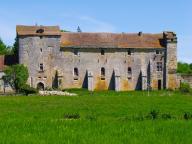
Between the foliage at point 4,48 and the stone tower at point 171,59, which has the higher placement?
the foliage at point 4,48

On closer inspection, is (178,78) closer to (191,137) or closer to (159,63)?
(159,63)

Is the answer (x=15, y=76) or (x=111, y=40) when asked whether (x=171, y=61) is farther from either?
(x=15, y=76)

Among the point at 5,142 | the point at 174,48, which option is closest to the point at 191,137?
the point at 5,142

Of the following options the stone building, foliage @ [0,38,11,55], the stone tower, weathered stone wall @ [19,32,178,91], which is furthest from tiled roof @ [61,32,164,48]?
foliage @ [0,38,11,55]

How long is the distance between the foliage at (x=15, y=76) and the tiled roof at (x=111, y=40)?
9.22m

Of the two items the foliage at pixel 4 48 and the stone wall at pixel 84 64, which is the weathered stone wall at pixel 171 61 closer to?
the stone wall at pixel 84 64

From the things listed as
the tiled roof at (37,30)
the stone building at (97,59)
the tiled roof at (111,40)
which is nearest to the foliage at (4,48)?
the tiled roof at (37,30)

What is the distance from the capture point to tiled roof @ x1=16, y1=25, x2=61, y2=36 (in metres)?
84.2

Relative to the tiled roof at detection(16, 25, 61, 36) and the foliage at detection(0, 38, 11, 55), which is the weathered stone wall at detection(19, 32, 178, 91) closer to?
the tiled roof at detection(16, 25, 61, 36)

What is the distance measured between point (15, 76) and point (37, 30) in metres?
9.86

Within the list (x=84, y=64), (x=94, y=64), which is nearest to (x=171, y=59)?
(x=94, y=64)

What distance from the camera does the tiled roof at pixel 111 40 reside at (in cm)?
8631

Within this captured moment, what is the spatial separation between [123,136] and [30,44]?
6402 cm

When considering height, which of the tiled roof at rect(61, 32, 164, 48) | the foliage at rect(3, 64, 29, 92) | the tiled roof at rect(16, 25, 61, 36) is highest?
the tiled roof at rect(16, 25, 61, 36)
